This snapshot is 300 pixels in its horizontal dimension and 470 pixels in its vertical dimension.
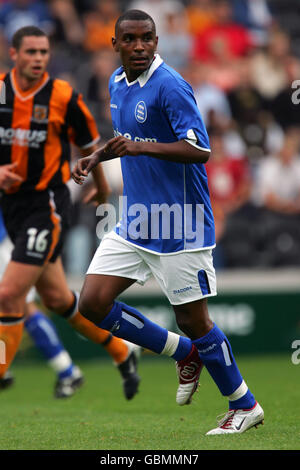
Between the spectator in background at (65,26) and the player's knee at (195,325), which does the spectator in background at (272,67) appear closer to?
the spectator in background at (65,26)

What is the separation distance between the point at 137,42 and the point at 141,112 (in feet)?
1.28

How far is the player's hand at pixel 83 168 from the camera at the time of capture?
4.84 meters

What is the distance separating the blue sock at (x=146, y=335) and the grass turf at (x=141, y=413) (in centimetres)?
48

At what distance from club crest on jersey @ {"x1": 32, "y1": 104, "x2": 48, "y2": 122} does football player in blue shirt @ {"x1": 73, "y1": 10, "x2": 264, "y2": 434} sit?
1.52 metres

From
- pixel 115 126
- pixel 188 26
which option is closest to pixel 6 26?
pixel 188 26

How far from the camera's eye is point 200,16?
13.4m

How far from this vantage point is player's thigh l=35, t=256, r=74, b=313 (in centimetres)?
681

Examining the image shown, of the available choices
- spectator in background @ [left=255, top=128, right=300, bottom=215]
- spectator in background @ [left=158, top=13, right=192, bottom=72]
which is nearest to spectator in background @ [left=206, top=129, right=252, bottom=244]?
spectator in background @ [left=255, top=128, right=300, bottom=215]

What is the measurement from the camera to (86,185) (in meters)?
10.7

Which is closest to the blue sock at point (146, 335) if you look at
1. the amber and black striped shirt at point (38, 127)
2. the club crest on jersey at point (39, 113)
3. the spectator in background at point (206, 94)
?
the amber and black striped shirt at point (38, 127)

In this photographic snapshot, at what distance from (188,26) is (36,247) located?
25.3ft

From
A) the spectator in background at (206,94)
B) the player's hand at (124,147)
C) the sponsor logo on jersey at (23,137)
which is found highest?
the player's hand at (124,147)

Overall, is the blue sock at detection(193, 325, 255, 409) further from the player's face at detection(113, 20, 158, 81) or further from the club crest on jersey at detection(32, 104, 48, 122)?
the club crest on jersey at detection(32, 104, 48, 122)

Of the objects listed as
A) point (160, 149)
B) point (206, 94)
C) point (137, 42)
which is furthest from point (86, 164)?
point (206, 94)
